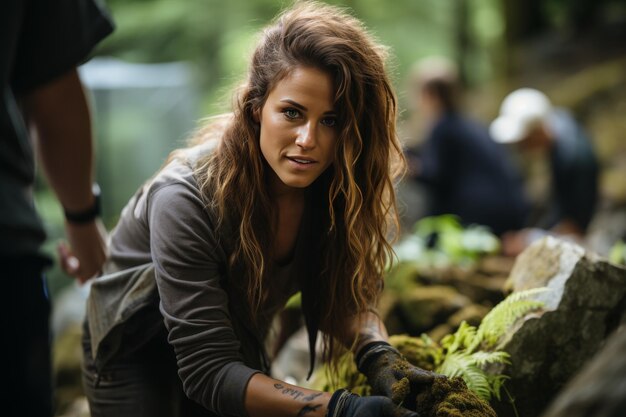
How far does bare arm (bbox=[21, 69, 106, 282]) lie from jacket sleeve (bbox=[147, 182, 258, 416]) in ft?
2.08

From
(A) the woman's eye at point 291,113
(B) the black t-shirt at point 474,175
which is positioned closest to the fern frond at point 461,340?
(A) the woman's eye at point 291,113

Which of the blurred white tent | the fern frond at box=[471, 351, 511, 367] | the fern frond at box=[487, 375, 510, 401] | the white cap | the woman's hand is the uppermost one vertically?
the white cap

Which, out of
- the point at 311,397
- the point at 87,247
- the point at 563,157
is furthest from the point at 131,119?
the point at 311,397

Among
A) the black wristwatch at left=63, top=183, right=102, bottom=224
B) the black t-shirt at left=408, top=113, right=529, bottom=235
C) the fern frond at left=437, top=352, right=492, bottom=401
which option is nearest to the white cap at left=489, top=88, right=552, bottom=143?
the black t-shirt at left=408, top=113, right=529, bottom=235

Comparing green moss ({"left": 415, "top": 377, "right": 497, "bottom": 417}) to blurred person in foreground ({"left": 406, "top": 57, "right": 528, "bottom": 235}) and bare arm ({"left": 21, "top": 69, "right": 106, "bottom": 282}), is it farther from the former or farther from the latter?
blurred person in foreground ({"left": 406, "top": 57, "right": 528, "bottom": 235})

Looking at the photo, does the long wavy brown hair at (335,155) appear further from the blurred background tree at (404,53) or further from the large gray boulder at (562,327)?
the blurred background tree at (404,53)

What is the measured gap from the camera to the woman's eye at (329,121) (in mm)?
2611

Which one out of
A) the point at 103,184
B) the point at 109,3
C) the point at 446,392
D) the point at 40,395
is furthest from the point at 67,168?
the point at 109,3

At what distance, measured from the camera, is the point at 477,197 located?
7945mm

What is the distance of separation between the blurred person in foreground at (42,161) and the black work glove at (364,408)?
0.90 metres

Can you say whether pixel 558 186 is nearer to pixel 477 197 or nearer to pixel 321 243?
pixel 477 197

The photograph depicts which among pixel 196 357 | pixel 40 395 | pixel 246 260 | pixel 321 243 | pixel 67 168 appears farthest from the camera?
pixel 67 168

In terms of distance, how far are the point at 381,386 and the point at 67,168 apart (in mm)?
Result: 1607

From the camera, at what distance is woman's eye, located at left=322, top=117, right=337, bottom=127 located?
261 cm
